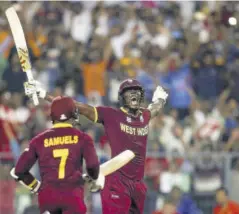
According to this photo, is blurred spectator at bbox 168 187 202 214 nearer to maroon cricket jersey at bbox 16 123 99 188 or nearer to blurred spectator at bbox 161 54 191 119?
blurred spectator at bbox 161 54 191 119

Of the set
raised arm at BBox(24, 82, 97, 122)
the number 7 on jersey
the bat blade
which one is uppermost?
the bat blade

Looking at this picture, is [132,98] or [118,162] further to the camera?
[132,98]

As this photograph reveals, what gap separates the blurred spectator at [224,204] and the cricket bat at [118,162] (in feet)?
15.3

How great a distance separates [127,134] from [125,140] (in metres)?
0.08

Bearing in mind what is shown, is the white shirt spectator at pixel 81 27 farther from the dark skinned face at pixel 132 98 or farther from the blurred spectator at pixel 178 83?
the dark skinned face at pixel 132 98

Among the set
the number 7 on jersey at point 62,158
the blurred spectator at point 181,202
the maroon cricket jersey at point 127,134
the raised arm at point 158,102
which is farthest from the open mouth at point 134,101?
the blurred spectator at point 181,202

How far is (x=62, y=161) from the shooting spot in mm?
10648

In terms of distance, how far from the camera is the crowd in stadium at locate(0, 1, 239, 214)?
1786cm

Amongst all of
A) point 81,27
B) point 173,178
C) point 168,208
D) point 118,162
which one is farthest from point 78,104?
point 81,27

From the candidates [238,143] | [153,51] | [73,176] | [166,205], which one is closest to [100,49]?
[153,51]

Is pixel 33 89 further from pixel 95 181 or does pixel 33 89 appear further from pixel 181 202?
pixel 181 202

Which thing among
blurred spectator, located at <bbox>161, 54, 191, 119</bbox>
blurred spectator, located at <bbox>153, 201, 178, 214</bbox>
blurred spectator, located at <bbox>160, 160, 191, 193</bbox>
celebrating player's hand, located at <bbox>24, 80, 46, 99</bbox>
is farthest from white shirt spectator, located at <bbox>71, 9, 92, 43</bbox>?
celebrating player's hand, located at <bbox>24, 80, 46, 99</bbox>

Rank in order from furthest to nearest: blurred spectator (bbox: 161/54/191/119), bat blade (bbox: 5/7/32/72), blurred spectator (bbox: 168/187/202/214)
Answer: blurred spectator (bbox: 161/54/191/119), blurred spectator (bbox: 168/187/202/214), bat blade (bbox: 5/7/32/72)

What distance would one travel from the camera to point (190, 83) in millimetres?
19906
